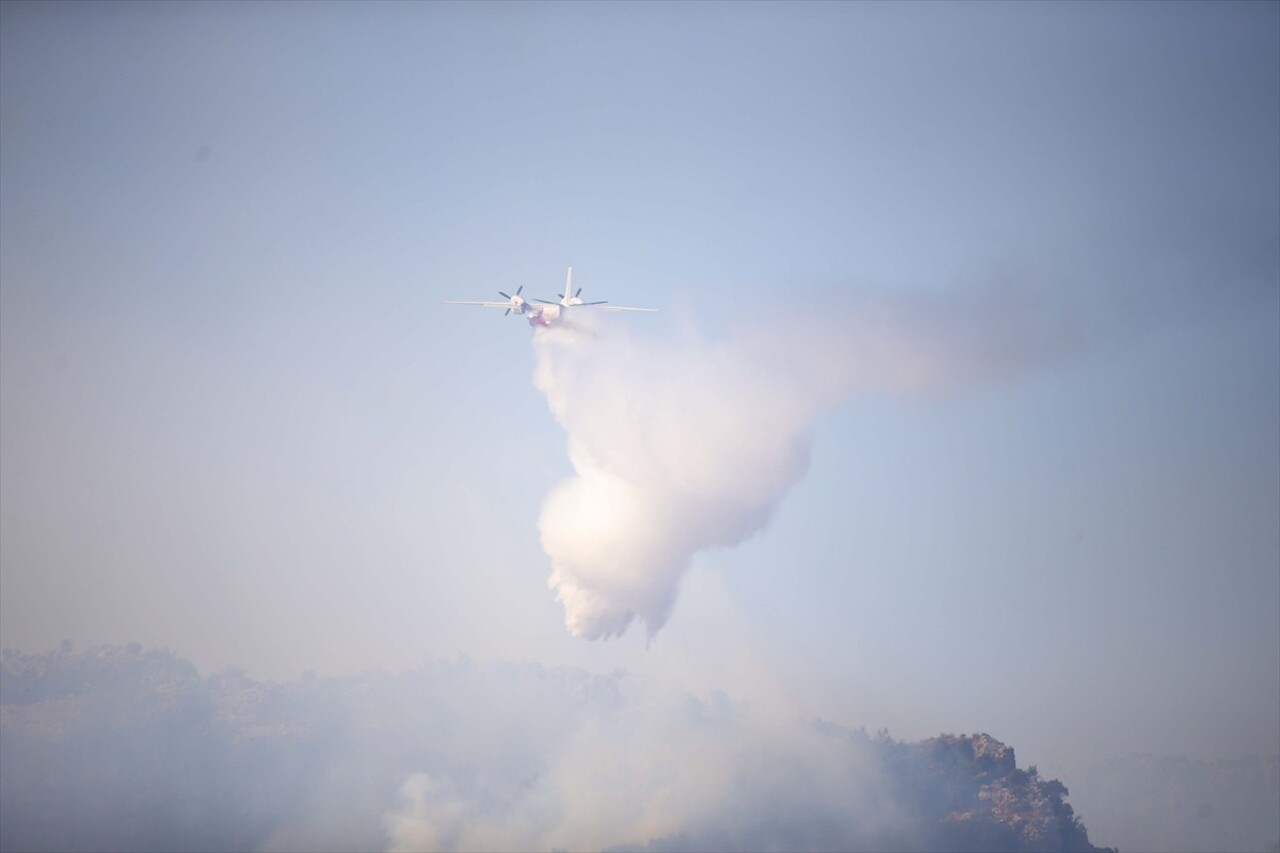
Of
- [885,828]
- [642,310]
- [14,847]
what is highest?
[642,310]

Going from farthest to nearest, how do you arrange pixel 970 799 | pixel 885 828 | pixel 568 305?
pixel 970 799 → pixel 885 828 → pixel 568 305

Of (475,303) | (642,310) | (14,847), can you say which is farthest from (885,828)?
(14,847)

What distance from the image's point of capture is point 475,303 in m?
105

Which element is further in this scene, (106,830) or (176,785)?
→ (176,785)

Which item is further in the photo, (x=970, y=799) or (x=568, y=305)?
(x=970, y=799)

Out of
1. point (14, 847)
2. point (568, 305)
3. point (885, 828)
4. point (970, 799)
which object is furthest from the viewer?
point (970, 799)

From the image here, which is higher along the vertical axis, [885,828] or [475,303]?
[475,303]

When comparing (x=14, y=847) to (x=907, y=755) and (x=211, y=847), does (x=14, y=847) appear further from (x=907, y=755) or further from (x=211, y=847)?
(x=907, y=755)

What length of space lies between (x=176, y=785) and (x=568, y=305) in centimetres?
7934

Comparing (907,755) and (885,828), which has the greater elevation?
(907,755)

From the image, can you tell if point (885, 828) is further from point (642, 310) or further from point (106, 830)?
point (106, 830)

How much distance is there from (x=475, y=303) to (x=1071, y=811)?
347 feet

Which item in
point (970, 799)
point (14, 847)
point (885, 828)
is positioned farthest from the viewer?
point (970, 799)

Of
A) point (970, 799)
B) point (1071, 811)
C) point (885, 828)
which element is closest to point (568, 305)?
point (885, 828)
